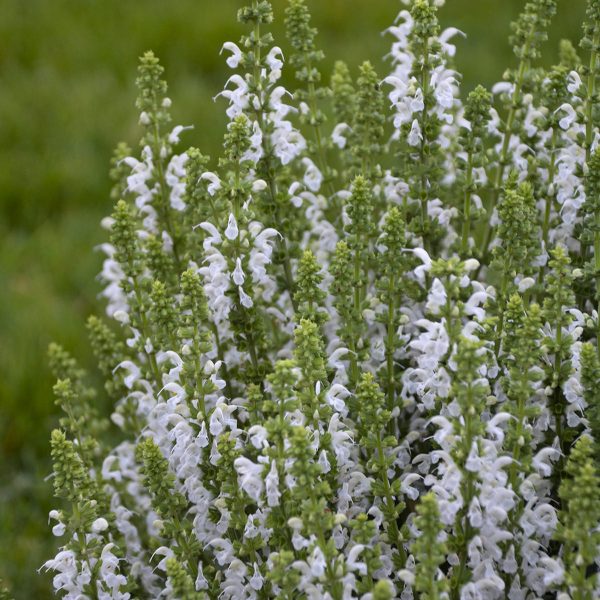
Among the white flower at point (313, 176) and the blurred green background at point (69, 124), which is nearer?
the white flower at point (313, 176)

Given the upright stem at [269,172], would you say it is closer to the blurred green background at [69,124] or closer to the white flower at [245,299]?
the white flower at [245,299]

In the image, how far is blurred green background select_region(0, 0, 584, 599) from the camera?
4.79m

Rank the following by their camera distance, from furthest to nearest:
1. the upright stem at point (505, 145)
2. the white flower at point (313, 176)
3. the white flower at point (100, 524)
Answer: the white flower at point (313, 176) → the upright stem at point (505, 145) → the white flower at point (100, 524)

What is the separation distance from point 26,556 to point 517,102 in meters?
2.86

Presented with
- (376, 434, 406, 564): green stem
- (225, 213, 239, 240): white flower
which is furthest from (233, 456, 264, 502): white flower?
(225, 213, 239, 240): white flower

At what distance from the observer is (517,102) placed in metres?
3.48

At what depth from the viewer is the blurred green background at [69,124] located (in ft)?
15.7

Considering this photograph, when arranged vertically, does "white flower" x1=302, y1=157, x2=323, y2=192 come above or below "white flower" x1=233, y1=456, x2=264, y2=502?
above

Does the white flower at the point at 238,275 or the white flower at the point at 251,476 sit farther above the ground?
the white flower at the point at 238,275

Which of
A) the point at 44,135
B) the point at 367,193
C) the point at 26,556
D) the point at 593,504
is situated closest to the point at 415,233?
the point at 367,193

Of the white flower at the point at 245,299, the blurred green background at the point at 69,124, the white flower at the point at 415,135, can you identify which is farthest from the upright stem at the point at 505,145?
the blurred green background at the point at 69,124

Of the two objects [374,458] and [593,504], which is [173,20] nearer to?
[374,458]

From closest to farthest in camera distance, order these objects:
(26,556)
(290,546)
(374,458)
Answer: (290,546)
(374,458)
(26,556)

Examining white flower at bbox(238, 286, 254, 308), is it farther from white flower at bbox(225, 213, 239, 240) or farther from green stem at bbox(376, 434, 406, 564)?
green stem at bbox(376, 434, 406, 564)
